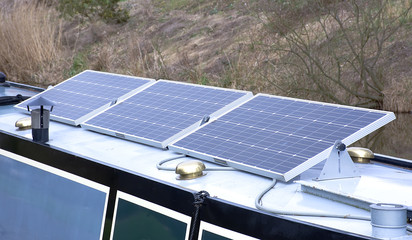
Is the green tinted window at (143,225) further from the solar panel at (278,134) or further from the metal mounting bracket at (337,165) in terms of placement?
the metal mounting bracket at (337,165)

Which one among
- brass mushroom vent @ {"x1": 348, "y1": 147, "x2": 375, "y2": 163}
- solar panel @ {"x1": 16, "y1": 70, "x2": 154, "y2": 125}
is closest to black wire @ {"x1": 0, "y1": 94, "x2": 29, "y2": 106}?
solar panel @ {"x1": 16, "y1": 70, "x2": 154, "y2": 125}

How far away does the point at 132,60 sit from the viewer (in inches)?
618

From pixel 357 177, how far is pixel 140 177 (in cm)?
112

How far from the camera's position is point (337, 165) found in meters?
3.29

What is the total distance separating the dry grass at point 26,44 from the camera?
15344 mm

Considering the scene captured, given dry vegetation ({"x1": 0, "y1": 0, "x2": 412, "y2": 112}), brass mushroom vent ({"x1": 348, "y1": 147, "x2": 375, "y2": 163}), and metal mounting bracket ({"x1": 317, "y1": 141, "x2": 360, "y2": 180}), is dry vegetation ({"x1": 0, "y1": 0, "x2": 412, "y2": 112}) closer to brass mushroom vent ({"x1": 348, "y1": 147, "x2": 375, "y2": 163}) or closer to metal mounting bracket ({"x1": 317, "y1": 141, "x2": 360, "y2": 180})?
brass mushroom vent ({"x1": 348, "y1": 147, "x2": 375, "y2": 163})

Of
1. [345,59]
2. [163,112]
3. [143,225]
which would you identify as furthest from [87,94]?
[345,59]

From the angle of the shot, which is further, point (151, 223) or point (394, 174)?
point (394, 174)

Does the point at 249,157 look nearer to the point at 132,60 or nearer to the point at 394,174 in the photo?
the point at 394,174

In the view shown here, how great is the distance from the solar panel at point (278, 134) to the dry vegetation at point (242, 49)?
26.5 feet

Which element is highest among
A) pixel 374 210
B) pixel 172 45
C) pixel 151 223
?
pixel 374 210

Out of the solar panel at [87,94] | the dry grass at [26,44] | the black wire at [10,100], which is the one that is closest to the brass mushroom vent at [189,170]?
the solar panel at [87,94]

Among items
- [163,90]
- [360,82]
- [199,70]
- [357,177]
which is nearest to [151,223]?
[357,177]

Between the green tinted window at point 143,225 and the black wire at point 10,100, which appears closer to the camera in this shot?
the green tinted window at point 143,225
